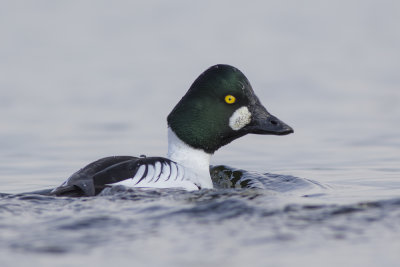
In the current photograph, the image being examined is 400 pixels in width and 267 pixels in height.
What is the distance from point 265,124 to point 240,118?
275mm

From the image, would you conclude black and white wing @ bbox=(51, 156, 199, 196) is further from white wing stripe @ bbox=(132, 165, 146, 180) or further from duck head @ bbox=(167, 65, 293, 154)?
duck head @ bbox=(167, 65, 293, 154)

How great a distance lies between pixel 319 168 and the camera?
1111 centimetres

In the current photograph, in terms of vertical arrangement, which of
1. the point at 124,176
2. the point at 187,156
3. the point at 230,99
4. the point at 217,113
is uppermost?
the point at 230,99

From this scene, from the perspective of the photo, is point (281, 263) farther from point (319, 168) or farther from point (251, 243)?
point (319, 168)

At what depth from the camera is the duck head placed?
28.9 ft

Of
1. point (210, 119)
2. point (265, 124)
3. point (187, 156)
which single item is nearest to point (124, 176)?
point (187, 156)

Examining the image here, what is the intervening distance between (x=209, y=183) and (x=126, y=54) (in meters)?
8.13

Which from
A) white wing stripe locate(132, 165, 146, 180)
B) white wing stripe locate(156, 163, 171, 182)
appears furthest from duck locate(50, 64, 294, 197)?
white wing stripe locate(132, 165, 146, 180)

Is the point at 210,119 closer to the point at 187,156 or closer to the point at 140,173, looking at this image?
the point at 187,156

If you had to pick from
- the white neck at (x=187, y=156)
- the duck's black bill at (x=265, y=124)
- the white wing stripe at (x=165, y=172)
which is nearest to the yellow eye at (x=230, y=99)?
the duck's black bill at (x=265, y=124)

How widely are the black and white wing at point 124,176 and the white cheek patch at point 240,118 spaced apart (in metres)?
0.91

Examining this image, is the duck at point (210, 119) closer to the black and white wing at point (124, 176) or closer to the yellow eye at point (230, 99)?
the yellow eye at point (230, 99)

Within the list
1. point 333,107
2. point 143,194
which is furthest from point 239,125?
point 333,107

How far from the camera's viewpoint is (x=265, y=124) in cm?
898
